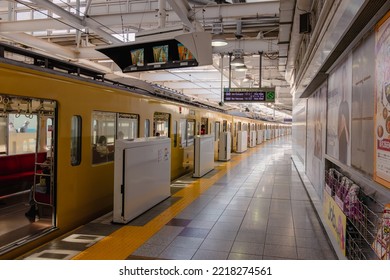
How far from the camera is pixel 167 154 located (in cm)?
639

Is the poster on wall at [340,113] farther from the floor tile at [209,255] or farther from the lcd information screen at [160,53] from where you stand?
the lcd information screen at [160,53]

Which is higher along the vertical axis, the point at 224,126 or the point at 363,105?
the point at 224,126

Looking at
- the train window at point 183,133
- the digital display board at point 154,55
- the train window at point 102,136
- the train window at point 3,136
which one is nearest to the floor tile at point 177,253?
the train window at point 102,136

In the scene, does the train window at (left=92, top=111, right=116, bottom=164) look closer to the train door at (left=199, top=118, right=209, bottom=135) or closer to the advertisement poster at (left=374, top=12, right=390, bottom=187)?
the advertisement poster at (left=374, top=12, right=390, bottom=187)

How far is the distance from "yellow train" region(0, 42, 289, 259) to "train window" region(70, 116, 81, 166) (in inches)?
0.5

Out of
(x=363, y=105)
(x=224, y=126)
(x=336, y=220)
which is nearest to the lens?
(x=363, y=105)

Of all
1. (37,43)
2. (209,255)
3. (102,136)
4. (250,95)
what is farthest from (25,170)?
(250,95)

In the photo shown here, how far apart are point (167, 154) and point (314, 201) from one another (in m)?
2.98

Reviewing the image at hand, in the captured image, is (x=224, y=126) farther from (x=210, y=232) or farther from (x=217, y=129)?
(x=210, y=232)

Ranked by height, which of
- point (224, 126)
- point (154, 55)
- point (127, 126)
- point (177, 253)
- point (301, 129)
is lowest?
point (177, 253)

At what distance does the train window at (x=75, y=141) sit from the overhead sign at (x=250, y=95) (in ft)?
25.8

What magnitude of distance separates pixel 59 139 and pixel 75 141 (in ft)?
1.40

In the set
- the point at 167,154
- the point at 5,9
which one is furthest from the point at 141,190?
the point at 5,9

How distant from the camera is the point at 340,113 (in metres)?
3.84
